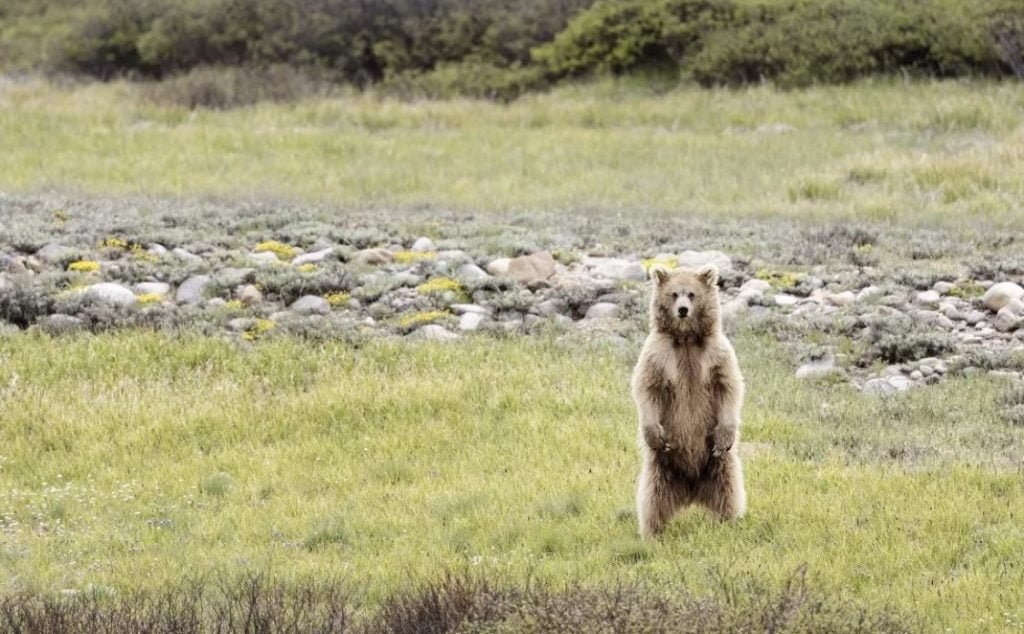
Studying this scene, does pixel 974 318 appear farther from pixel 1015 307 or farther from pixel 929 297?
pixel 929 297

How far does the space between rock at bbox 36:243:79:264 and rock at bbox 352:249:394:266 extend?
3069 millimetres

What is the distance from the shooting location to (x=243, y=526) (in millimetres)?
8773

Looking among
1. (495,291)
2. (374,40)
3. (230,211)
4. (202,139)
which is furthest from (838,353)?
(374,40)

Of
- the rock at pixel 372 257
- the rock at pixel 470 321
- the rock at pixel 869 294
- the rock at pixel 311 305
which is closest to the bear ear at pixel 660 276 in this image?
the rock at pixel 470 321

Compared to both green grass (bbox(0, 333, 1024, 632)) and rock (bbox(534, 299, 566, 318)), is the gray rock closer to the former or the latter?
green grass (bbox(0, 333, 1024, 632))

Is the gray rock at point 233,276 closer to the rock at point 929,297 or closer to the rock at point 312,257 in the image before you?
the rock at point 312,257

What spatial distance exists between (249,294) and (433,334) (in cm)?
232

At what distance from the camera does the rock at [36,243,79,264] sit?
15.2 m

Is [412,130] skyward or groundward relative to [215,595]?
groundward

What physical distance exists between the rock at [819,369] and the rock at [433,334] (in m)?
3.21

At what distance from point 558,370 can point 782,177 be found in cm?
1094

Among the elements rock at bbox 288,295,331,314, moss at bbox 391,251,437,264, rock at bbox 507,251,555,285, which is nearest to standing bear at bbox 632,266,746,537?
rock at bbox 288,295,331,314

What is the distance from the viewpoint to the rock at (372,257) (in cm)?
1568

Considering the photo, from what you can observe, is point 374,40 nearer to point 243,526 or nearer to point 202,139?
point 202,139
